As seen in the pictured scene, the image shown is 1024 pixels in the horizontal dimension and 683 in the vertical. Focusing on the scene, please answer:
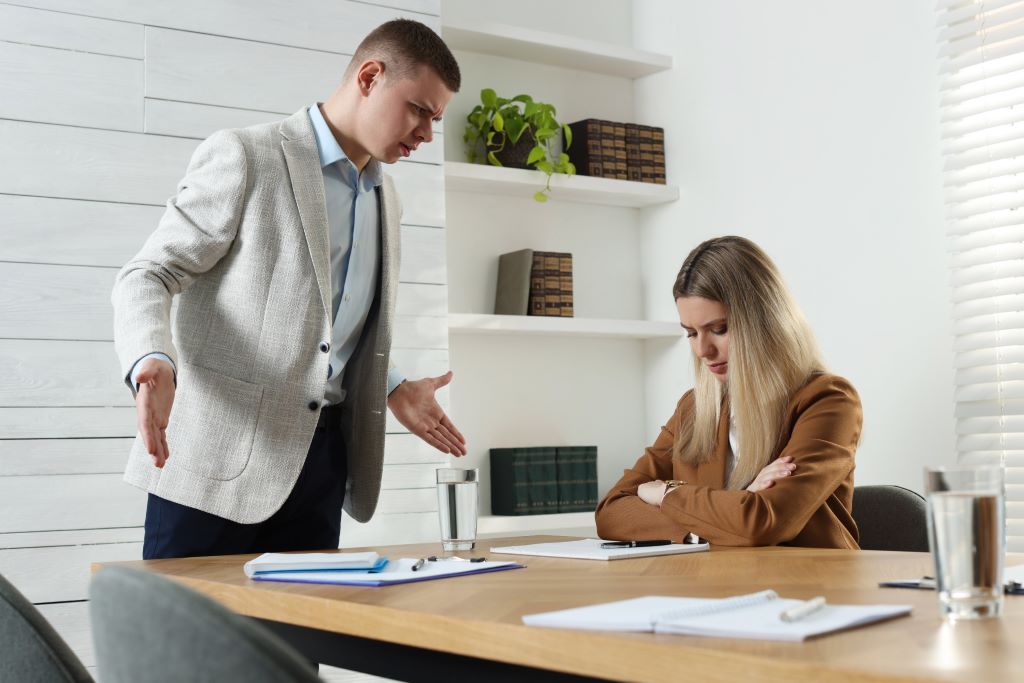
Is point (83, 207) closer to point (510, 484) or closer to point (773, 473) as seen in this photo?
point (510, 484)

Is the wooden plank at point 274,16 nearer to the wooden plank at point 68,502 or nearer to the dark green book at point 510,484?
the wooden plank at point 68,502

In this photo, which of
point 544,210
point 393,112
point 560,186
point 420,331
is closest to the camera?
point 393,112

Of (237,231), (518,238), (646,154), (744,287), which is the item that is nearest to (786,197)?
(646,154)

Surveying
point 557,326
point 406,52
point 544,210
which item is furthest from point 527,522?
point 406,52

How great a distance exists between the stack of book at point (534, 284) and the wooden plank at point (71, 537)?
1.56 metres

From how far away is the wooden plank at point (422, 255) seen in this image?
127 inches

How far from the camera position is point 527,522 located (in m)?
3.65

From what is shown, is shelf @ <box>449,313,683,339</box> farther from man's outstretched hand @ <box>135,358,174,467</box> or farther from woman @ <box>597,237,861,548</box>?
man's outstretched hand @ <box>135,358,174,467</box>

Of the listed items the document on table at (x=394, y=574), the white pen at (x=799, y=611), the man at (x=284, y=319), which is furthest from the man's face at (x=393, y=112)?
the white pen at (x=799, y=611)

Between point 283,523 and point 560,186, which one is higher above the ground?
point 560,186

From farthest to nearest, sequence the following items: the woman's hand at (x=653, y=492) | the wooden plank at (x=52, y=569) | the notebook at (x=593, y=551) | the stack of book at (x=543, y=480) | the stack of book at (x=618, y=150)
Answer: the stack of book at (x=618, y=150) < the stack of book at (x=543, y=480) < the wooden plank at (x=52, y=569) < the woman's hand at (x=653, y=492) < the notebook at (x=593, y=551)

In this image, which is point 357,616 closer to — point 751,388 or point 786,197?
point 751,388

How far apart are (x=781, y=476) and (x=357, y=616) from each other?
0.97 meters

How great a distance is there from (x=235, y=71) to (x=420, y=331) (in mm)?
Answer: 874
